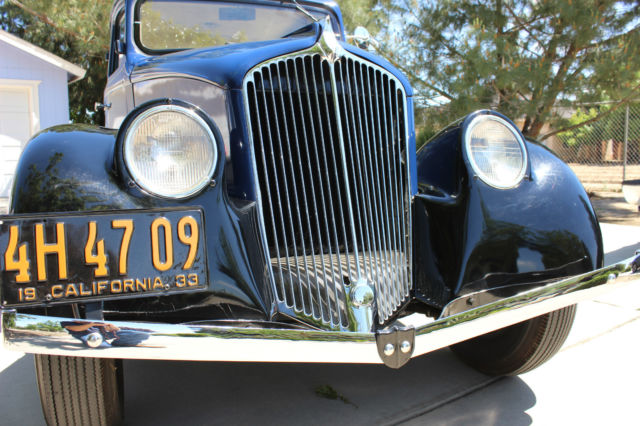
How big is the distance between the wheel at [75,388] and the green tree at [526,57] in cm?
600

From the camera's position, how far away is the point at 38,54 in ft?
28.9

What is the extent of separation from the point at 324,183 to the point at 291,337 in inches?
24.9

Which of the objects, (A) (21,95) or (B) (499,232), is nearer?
(B) (499,232)

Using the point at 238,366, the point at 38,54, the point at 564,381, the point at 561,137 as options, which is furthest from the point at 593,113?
the point at 38,54

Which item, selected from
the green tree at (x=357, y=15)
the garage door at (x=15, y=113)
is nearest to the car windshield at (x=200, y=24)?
the green tree at (x=357, y=15)

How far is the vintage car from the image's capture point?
4.33ft

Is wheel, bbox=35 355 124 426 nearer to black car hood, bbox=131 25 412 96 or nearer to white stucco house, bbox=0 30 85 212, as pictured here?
black car hood, bbox=131 25 412 96

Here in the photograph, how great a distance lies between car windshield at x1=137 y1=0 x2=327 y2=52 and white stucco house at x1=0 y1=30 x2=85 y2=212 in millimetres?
7016

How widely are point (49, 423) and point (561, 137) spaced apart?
1140 centimetres

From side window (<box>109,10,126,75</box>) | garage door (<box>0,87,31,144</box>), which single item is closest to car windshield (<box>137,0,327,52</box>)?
side window (<box>109,10,126,75</box>)

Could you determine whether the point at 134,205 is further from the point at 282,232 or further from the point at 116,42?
the point at 116,42

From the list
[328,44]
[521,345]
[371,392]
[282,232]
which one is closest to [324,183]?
[282,232]

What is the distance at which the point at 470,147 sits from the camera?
1.97 meters

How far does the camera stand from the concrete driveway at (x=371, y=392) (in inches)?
77.6
